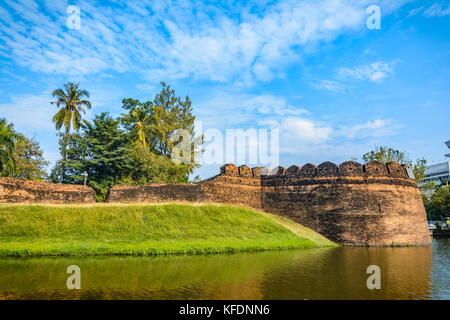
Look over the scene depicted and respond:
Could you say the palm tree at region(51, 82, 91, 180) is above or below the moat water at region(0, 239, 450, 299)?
Answer: above

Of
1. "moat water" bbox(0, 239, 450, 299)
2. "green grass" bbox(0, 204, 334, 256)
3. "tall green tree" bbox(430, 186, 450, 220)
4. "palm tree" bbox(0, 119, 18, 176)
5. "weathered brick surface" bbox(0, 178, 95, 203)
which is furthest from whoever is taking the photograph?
"tall green tree" bbox(430, 186, 450, 220)

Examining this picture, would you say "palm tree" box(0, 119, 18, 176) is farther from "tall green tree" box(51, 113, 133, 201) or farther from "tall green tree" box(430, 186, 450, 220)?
"tall green tree" box(430, 186, 450, 220)

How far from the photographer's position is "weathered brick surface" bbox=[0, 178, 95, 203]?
17969mm

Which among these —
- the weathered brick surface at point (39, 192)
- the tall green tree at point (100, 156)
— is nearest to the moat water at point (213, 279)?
the weathered brick surface at point (39, 192)

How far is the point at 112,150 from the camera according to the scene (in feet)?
103

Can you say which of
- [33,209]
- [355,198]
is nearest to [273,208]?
[355,198]

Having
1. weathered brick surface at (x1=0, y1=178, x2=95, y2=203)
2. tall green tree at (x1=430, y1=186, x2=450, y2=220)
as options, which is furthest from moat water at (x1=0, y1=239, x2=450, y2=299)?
tall green tree at (x1=430, y1=186, x2=450, y2=220)

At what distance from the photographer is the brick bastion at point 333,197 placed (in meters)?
21.6

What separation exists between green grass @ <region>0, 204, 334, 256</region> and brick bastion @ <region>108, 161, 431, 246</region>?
92.1 inches

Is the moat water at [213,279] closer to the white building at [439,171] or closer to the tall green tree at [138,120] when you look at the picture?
the tall green tree at [138,120]

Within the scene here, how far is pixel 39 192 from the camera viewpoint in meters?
18.8

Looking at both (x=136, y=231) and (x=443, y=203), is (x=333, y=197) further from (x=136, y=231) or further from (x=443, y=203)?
(x=443, y=203)
